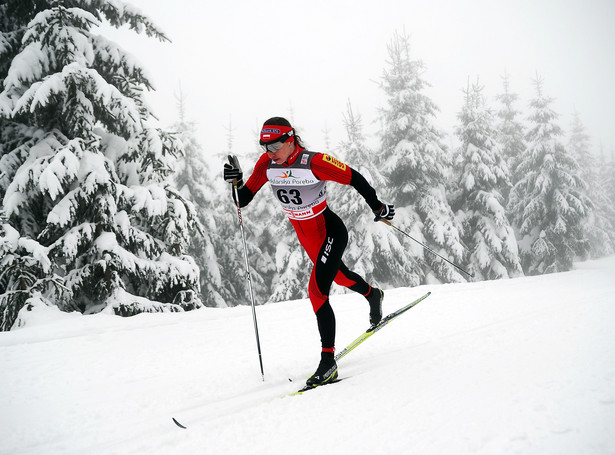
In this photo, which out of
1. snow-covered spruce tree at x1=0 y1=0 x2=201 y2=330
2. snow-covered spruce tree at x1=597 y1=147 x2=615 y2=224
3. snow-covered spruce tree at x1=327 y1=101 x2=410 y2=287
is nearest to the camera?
snow-covered spruce tree at x1=0 y1=0 x2=201 y2=330

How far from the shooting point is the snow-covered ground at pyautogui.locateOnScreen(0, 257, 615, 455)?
2227mm

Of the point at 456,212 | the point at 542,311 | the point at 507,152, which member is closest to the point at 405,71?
the point at 456,212

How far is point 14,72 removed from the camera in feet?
21.0

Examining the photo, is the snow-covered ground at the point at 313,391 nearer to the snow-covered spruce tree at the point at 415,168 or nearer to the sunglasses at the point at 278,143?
the sunglasses at the point at 278,143

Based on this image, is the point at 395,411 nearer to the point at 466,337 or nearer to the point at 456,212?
the point at 466,337

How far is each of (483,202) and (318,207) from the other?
673 inches

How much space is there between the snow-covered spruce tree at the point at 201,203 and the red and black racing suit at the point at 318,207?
1369 cm

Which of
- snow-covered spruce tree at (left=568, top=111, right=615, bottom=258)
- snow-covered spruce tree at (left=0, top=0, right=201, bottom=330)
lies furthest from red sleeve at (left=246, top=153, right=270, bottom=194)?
snow-covered spruce tree at (left=568, top=111, right=615, bottom=258)

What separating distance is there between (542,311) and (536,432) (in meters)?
3.75

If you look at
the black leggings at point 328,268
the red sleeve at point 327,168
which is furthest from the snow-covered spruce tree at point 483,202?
the red sleeve at point 327,168

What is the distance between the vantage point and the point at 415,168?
56.0 feet

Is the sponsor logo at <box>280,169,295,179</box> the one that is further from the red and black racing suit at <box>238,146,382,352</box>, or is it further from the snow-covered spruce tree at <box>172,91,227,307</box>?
the snow-covered spruce tree at <box>172,91,227,307</box>

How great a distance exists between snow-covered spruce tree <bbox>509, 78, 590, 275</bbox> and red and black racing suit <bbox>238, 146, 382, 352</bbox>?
2162cm

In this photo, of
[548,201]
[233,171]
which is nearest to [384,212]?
[233,171]
